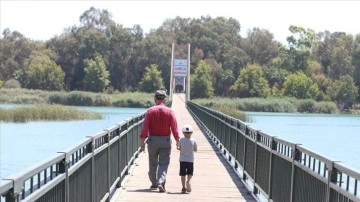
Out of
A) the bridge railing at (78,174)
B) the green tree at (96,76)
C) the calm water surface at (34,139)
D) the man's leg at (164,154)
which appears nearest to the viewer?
the bridge railing at (78,174)

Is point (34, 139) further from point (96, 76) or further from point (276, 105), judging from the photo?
point (96, 76)

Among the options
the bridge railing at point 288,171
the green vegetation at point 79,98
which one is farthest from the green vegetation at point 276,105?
the bridge railing at point 288,171

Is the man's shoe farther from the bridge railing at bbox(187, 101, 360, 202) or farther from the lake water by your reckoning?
the lake water

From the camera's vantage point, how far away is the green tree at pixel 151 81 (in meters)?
116

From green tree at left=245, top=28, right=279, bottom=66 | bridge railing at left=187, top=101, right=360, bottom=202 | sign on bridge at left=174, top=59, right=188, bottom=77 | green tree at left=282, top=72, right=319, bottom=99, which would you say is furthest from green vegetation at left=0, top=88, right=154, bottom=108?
bridge railing at left=187, top=101, right=360, bottom=202

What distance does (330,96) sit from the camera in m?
119

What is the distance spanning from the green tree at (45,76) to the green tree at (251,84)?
95.6 ft

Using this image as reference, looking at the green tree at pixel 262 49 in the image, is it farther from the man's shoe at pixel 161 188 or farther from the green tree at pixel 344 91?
the man's shoe at pixel 161 188

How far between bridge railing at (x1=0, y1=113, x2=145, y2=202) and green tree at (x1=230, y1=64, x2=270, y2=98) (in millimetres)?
104754

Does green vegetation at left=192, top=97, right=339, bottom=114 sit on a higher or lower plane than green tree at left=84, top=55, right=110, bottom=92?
lower

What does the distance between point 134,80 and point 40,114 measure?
73.7 meters

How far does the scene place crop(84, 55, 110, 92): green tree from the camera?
4594 inches

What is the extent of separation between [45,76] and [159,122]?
106090 millimetres

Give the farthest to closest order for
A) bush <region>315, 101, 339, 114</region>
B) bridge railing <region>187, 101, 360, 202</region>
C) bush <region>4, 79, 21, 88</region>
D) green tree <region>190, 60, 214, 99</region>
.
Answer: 1. bush <region>4, 79, 21, 88</region>
2. green tree <region>190, 60, 214, 99</region>
3. bush <region>315, 101, 339, 114</region>
4. bridge railing <region>187, 101, 360, 202</region>
